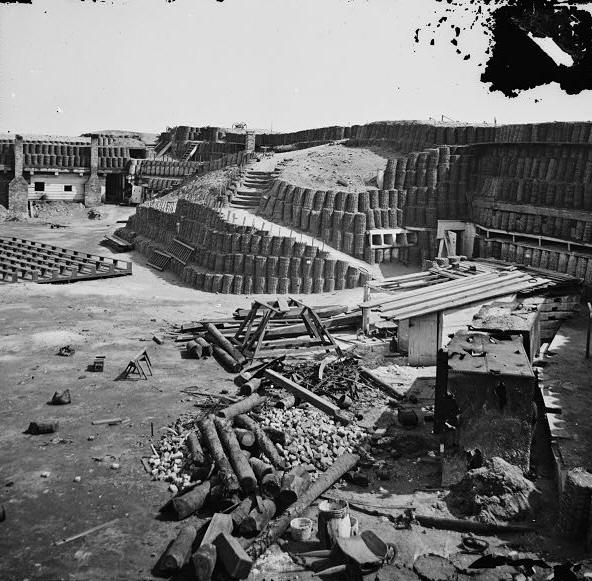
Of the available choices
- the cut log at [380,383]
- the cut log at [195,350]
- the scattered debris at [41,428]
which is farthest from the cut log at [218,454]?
the cut log at [195,350]

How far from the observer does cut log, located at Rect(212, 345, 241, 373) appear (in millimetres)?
17703

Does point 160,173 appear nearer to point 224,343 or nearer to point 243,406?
point 224,343

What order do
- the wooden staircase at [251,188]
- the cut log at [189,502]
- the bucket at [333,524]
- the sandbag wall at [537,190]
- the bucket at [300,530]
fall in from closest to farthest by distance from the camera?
the bucket at [333,524] → the bucket at [300,530] → the cut log at [189,502] → the sandbag wall at [537,190] → the wooden staircase at [251,188]

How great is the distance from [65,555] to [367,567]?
419 centimetres

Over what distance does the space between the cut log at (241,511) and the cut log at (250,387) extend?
189 inches

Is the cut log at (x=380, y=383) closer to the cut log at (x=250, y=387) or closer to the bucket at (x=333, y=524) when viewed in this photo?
the cut log at (x=250, y=387)

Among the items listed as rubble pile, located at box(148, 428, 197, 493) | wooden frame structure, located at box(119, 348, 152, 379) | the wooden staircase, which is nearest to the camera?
rubble pile, located at box(148, 428, 197, 493)

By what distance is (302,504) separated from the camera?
10.5 metres

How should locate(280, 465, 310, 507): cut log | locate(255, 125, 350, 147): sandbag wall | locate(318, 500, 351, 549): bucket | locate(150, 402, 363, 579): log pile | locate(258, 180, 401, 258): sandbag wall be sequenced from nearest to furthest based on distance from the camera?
locate(150, 402, 363, 579): log pile < locate(318, 500, 351, 549): bucket < locate(280, 465, 310, 507): cut log < locate(258, 180, 401, 258): sandbag wall < locate(255, 125, 350, 147): sandbag wall

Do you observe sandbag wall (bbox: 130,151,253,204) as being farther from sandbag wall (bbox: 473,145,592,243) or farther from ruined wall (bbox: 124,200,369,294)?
sandbag wall (bbox: 473,145,592,243)

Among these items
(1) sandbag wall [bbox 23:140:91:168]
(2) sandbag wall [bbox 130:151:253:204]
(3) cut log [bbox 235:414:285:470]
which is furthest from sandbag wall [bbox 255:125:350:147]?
(3) cut log [bbox 235:414:285:470]

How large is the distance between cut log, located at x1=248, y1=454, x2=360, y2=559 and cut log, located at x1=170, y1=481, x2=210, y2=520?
1229 mm

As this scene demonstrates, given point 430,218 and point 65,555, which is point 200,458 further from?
point 430,218

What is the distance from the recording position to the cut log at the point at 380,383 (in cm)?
1543
